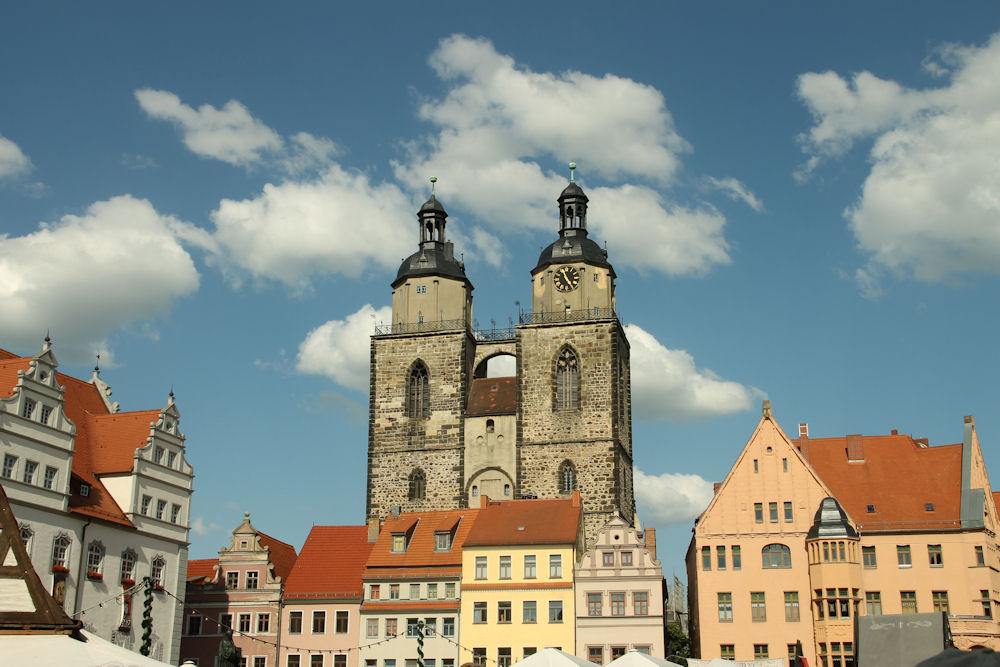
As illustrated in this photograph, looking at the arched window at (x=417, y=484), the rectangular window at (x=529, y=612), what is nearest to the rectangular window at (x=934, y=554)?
the rectangular window at (x=529, y=612)

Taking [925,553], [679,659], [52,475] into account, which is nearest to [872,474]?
[925,553]

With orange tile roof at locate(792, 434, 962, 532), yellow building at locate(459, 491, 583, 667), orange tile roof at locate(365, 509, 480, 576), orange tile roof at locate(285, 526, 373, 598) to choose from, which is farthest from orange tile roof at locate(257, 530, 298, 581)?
orange tile roof at locate(792, 434, 962, 532)

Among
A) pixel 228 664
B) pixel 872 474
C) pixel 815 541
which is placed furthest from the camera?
pixel 872 474

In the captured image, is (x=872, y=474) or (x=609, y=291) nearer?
(x=872, y=474)

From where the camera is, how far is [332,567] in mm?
49219

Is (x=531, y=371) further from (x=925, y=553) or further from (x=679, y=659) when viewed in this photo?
(x=925, y=553)

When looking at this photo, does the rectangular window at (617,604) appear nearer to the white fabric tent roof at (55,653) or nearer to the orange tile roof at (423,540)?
the orange tile roof at (423,540)

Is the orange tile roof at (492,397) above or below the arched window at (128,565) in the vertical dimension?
above

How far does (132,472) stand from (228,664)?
66.8 ft

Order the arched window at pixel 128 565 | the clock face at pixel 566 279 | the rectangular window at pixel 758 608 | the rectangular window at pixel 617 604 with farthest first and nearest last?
the clock face at pixel 566 279 → the rectangular window at pixel 617 604 → the rectangular window at pixel 758 608 → the arched window at pixel 128 565

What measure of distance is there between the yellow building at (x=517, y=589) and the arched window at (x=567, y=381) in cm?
1160

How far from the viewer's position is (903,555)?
141 feet

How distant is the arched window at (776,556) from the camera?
144 feet

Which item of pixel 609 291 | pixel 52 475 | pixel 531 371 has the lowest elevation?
pixel 52 475
